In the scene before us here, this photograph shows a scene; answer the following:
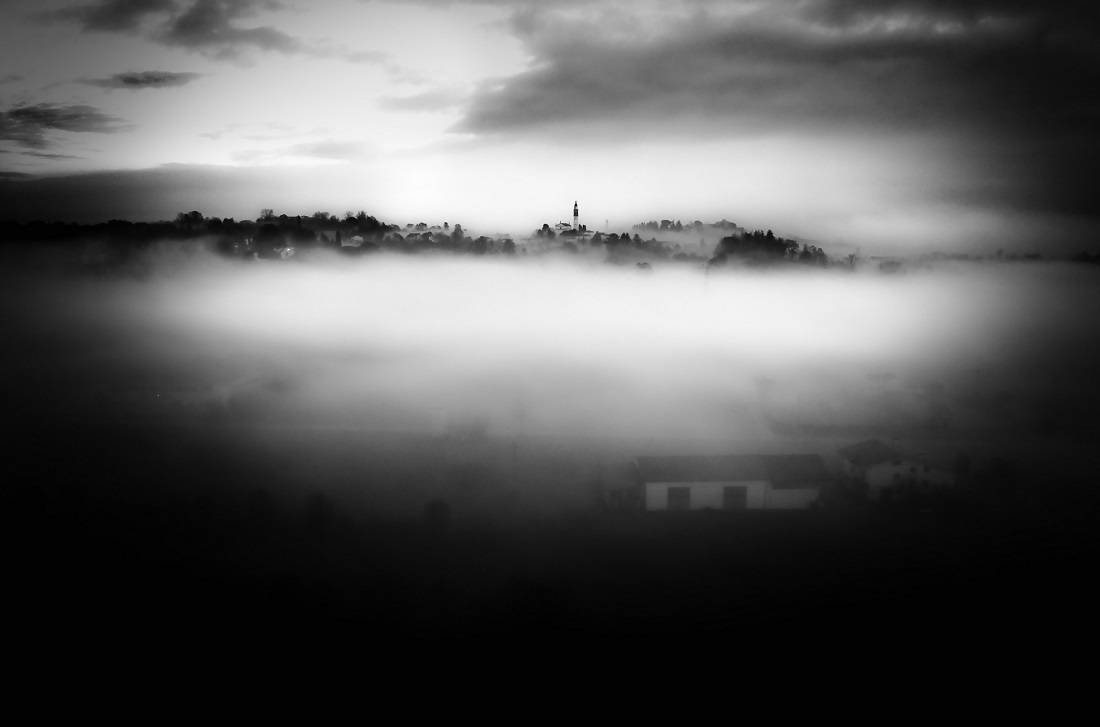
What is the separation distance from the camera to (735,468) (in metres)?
22.4

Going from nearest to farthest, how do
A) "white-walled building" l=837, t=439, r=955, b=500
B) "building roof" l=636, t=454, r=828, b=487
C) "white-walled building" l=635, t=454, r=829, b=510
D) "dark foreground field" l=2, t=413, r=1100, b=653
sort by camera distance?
"dark foreground field" l=2, t=413, r=1100, b=653
"white-walled building" l=635, t=454, r=829, b=510
"building roof" l=636, t=454, r=828, b=487
"white-walled building" l=837, t=439, r=955, b=500

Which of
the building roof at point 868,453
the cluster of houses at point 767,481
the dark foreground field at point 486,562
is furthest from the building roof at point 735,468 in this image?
the dark foreground field at point 486,562

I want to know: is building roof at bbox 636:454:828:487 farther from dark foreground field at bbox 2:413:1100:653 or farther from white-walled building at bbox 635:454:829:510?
dark foreground field at bbox 2:413:1100:653

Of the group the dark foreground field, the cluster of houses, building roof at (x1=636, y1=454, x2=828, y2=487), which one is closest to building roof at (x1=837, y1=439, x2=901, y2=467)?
the cluster of houses

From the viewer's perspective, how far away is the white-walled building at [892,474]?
2220 centimetres

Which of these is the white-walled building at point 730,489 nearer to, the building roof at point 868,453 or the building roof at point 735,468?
the building roof at point 735,468

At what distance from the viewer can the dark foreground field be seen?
14828mm

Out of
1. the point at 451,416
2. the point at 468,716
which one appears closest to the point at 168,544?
the point at 468,716

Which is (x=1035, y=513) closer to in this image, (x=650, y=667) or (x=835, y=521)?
(x=835, y=521)

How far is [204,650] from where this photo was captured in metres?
14.1

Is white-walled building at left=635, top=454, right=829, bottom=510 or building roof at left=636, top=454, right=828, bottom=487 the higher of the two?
building roof at left=636, top=454, right=828, bottom=487

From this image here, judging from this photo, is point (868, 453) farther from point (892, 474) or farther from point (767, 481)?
point (767, 481)

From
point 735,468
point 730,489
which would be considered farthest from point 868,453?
point 730,489

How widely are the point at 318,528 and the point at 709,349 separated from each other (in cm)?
4130
